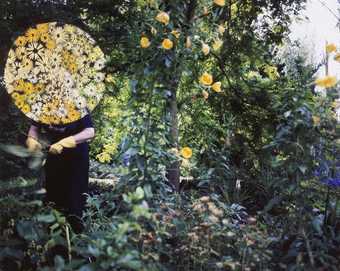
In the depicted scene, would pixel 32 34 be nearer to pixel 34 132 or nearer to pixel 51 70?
pixel 51 70

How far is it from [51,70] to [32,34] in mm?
351

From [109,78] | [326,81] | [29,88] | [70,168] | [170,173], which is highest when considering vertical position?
[109,78]

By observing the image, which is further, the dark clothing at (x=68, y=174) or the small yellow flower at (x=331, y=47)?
the dark clothing at (x=68, y=174)

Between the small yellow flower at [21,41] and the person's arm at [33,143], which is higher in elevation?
the small yellow flower at [21,41]

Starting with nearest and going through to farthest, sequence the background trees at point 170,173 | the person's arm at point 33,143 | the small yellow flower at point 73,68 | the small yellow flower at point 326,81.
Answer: the background trees at point 170,173 → the small yellow flower at point 326,81 → the person's arm at point 33,143 → the small yellow flower at point 73,68

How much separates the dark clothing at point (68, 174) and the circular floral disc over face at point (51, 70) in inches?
27.7

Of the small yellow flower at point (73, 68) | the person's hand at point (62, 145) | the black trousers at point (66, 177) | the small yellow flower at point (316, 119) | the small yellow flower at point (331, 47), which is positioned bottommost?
the black trousers at point (66, 177)

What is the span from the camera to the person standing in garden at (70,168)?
324cm

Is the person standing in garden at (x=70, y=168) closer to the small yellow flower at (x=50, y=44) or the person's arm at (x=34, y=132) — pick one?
the person's arm at (x=34, y=132)

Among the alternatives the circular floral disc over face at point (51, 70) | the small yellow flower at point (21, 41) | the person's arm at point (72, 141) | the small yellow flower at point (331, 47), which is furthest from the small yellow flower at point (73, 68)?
the small yellow flower at point (331, 47)

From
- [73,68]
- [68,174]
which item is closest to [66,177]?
[68,174]

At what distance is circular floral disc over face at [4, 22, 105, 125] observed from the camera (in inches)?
163

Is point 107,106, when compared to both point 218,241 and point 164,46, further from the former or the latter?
point 218,241

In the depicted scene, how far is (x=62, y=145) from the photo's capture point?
Result: 3164 mm
